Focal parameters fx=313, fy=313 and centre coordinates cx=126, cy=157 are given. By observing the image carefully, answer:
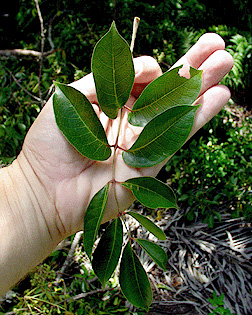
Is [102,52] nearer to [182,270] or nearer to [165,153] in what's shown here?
[165,153]

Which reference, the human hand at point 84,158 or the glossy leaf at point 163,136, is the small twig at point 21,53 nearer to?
the human hand at point 84,158

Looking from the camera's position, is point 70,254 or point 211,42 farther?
point 70,254

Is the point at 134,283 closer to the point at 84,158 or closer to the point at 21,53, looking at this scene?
the point at 84,158

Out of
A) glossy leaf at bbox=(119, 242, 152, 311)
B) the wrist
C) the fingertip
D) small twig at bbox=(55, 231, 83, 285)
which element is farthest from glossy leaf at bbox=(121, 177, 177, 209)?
small twig at bbox=(55, 231, 83, 285)

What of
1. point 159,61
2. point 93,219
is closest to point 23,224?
point 93,219

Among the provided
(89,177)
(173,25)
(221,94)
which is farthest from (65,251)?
(173,25)

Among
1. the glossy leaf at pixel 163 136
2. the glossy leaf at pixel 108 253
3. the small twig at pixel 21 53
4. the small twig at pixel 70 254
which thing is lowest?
the small twig at pixel 70 254

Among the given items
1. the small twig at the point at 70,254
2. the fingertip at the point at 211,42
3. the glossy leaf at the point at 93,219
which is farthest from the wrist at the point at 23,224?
the fingertip at the point at 211,42
